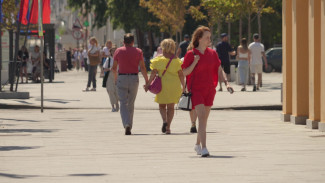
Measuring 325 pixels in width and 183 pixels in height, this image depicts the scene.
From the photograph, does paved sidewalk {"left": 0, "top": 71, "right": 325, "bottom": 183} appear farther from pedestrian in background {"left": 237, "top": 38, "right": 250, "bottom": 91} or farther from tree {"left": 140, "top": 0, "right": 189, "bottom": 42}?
tree {"left": 140, "top": 0, "right": 189, "bottom": 42}

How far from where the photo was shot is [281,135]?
16453 millimetres

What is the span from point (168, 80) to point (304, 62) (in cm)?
304

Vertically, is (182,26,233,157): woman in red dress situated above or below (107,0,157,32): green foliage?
below

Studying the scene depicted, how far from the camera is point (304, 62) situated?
19.2 metres

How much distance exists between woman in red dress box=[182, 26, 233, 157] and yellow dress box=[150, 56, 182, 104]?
395 centimetres

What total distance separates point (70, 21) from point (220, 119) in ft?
473

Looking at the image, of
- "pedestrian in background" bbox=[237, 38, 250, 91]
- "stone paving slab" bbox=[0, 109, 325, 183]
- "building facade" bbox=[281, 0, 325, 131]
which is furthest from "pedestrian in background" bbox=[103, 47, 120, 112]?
"pedestrian in background" bbox=[237, 38, 250, 91]

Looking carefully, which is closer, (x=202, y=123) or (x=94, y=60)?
(x=202, y=123)

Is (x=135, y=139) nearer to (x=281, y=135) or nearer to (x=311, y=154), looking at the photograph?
(x=281, y=135)

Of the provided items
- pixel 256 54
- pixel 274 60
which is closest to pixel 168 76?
pixel 256 54

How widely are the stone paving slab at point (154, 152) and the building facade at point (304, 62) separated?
0.39m

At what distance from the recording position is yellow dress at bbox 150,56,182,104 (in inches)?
687

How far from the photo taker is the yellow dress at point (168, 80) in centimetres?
1745

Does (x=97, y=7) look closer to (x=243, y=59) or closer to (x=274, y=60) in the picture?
(x=274, y=60)
